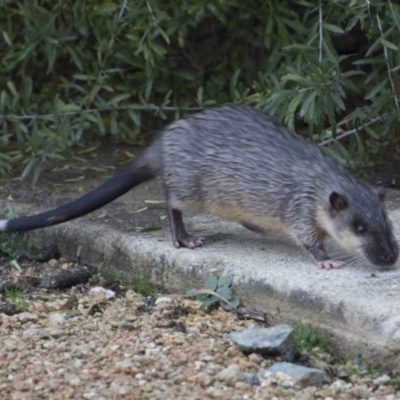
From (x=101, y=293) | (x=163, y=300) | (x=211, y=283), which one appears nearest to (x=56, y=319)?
(x=101, y=293)

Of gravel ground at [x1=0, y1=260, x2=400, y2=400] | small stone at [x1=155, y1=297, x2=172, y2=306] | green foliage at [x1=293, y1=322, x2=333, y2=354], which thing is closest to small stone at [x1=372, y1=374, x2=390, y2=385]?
gravel ground at [x1=0, y1=260, x2=400, y2=400]

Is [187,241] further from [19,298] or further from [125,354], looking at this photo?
[125,354]

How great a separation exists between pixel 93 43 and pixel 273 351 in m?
4.17

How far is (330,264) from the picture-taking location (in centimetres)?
562

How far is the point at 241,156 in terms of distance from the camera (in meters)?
6.14

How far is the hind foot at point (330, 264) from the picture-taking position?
561cm

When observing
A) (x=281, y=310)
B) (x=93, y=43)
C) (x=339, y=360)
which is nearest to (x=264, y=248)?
(x=281, y=310)

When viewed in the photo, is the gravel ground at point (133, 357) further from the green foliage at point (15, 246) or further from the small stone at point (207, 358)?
the green foliage at point (15, 246)

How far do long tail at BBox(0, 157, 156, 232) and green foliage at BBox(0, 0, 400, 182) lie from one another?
103 centimetres

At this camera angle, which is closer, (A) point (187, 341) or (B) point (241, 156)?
(A) point (187, 341)

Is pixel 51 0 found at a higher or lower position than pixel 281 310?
higher

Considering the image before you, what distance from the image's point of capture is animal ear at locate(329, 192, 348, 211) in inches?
225

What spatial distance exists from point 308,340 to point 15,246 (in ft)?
7.97

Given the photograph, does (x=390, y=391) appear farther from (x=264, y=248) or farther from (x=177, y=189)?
(x=177, y=189)
